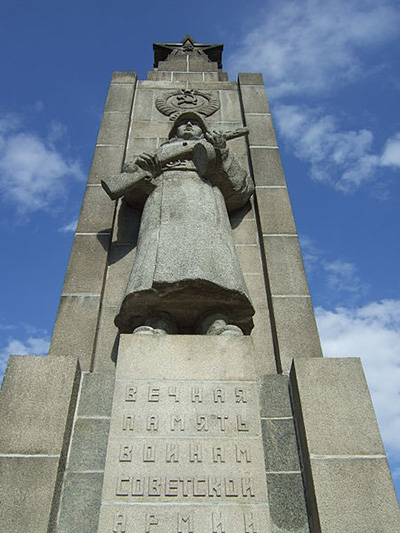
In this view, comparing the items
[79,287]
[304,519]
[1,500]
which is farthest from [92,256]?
[304,519]

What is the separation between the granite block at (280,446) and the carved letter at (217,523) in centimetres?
79

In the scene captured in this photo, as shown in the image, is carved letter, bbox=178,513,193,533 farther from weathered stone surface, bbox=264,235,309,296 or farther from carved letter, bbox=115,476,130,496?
weathered stone surface, bbox=264,235,309,296

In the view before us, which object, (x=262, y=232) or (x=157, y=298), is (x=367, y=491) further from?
(x=262, y=232)

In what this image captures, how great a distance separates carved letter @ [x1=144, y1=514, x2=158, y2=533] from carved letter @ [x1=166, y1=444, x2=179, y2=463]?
0.44 m

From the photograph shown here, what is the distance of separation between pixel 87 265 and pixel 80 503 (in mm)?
3249

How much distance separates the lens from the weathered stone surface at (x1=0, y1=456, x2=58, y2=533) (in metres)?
3.90

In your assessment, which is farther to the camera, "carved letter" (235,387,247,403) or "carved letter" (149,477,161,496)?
"carved letter" (235,387,247,403)

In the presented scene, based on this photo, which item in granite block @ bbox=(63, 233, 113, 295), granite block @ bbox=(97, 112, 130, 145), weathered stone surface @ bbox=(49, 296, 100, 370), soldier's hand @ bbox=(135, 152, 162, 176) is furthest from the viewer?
granite block @ bbox=(97, 112, 130, 145)

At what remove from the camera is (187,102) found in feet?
33.6

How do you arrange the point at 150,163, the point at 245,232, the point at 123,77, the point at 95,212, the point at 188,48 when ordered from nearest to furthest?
the point at 150,163 < the point at 245,232 < the point at 95,212 < the point at 123,77 < the point at 188,48

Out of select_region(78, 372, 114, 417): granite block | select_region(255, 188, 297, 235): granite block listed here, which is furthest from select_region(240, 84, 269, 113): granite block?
select_region(78, 372, 114, 417): granite block

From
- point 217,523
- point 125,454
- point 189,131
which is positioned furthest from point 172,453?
point 189,131

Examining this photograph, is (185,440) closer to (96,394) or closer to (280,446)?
(280,446)

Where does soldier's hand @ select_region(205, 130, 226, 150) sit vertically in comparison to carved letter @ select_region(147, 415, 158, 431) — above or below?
above
